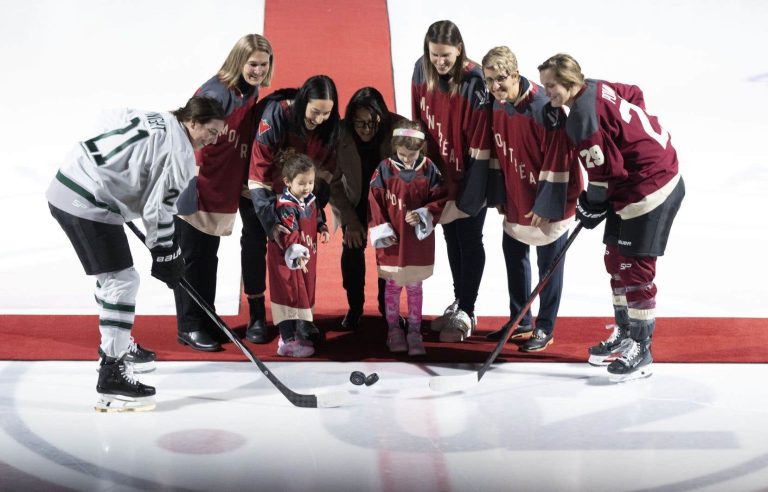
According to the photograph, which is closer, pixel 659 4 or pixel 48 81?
pixel 48 81

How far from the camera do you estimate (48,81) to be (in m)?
8.44

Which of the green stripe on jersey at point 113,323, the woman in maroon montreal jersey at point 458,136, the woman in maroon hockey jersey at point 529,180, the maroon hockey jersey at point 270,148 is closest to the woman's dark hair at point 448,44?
the woman in maroon montreal jersey at point 458,136

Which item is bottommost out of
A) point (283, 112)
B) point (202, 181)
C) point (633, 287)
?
point (633, 287)

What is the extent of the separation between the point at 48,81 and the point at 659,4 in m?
5.24

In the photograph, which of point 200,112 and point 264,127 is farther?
point 264,127

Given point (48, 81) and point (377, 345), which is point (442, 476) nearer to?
point (377, 345)

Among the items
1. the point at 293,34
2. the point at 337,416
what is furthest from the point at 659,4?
the point at 337,416

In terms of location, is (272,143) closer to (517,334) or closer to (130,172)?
(130,172)

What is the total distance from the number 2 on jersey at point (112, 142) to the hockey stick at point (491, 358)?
53.6 inches

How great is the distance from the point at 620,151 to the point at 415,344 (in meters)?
1.10

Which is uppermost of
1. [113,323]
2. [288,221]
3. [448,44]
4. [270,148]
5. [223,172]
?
[448,44]

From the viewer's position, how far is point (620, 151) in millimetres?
4180

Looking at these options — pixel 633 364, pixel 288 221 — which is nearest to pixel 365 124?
pixel 288 221

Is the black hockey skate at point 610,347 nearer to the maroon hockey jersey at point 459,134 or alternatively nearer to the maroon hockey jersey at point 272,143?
the maroon hockey jersey at point 459,134
